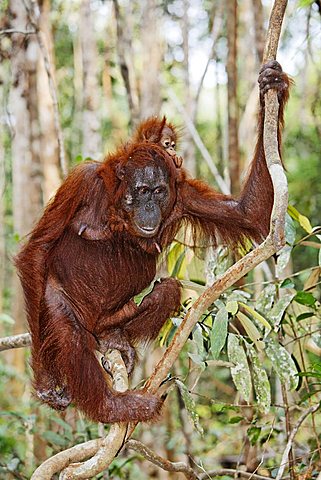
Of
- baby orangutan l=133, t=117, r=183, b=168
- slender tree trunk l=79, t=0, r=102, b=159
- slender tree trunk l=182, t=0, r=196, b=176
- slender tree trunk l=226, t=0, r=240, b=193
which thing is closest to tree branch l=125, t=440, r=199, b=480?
baby orangutan l=133, t=117, r=183, b=168

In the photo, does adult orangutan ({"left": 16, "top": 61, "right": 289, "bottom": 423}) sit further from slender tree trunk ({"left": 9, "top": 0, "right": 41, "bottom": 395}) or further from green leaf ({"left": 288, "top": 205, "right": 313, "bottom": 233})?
slender tree trunk ({"left": 9, "top": 0, "right": 41, "bottom": 395})

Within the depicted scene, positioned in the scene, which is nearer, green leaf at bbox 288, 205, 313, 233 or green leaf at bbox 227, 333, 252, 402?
green leaf at bbox 227, 333, 252, 402

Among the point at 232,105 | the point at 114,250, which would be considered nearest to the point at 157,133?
the point at 114,250

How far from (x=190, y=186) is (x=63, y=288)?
0.82m

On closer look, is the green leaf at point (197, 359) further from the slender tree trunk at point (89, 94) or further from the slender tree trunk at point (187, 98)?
the slender tree trunk at point (187, 98)

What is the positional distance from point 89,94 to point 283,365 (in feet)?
12.1

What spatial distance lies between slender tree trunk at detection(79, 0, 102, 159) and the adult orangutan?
1.97m

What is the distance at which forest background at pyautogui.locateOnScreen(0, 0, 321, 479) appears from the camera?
303 centimetres

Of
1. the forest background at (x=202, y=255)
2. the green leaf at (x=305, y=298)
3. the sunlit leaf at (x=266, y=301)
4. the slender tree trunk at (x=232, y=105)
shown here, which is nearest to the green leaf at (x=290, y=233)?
the forest background at (x=202, y=255)

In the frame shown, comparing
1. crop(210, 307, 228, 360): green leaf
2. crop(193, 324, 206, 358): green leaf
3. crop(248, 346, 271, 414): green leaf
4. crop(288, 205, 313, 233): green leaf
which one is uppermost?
crop(288, 205, 313, 233): green leaf

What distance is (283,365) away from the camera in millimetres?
2904

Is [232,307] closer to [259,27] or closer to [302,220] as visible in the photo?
[302,220]

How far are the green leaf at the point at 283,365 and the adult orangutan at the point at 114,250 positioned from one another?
0.52 metres

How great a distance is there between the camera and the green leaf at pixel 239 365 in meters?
2.86
